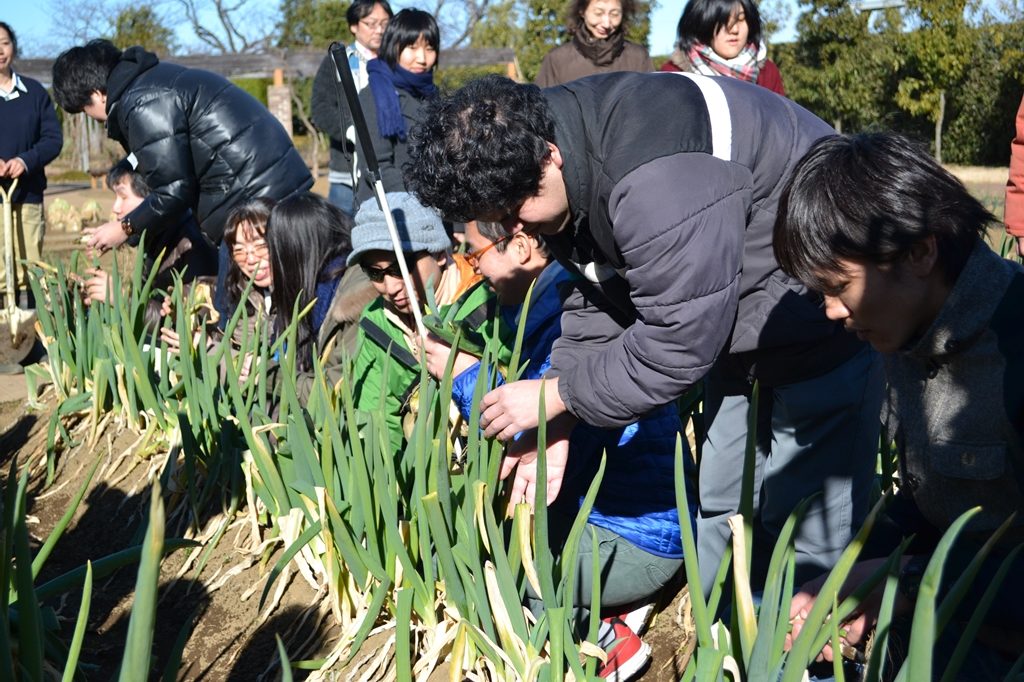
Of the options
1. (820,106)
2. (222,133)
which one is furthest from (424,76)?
(820,106)

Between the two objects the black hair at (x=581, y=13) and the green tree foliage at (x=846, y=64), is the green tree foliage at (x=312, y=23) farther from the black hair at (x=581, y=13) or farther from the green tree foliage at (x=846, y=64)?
the black hair at (x=581, y=13)

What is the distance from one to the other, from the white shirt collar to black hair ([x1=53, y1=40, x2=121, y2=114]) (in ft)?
5.27

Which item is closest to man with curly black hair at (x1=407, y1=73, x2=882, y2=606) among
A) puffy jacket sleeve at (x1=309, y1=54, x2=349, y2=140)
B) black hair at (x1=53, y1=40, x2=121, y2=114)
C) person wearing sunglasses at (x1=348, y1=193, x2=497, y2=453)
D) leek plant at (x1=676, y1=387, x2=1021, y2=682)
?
leek plant at (x1=676, y1=387, x2=1021, y2=682)

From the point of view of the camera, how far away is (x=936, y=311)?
1.35 meters

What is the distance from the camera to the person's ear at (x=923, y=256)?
1322 millimetres

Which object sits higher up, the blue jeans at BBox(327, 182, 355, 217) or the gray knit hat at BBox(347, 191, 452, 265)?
the gray knit hat at BBox(347, 191, 452, 265)

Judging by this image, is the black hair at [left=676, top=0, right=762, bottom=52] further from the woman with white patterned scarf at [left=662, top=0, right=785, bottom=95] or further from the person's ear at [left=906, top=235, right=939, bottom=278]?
the person's ear at [left=906, top=235, right=939, bottom=278]

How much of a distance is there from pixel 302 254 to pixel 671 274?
1693 mm

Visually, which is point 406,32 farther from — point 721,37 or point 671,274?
point 671,274

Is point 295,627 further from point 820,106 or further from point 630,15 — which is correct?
point 820,106

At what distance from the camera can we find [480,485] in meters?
1.81

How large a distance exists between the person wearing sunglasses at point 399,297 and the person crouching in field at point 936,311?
3.15 ft

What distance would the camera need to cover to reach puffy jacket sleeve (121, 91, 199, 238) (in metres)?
3.95

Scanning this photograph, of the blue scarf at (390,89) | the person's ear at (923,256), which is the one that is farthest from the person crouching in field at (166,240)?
the person's ear at (923,256)
